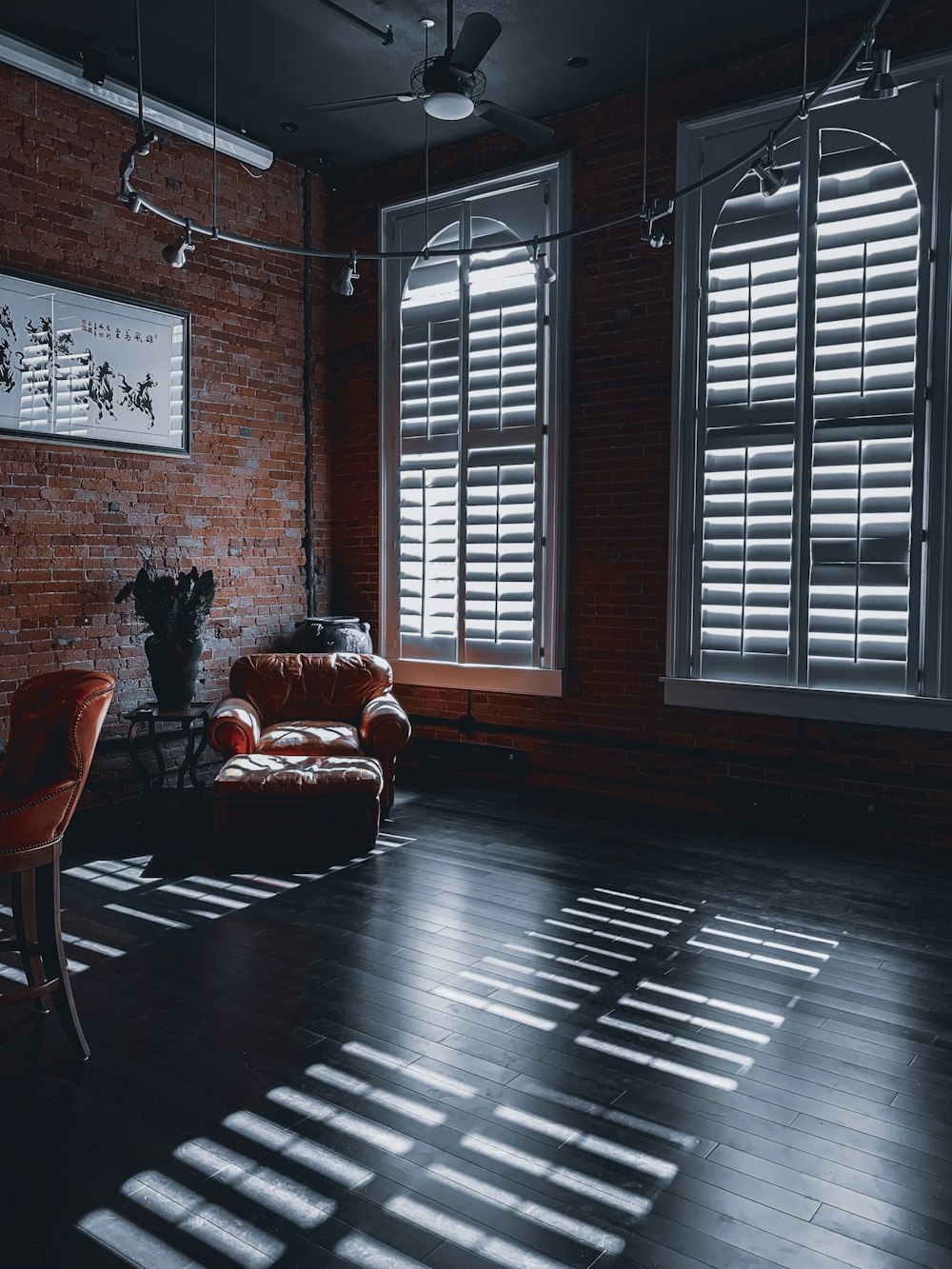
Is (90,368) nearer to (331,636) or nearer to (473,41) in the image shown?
(331,636)

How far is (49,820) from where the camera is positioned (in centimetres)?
276

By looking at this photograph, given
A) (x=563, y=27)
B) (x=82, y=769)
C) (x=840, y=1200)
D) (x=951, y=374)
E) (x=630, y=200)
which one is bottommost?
(x=840, y=1200)

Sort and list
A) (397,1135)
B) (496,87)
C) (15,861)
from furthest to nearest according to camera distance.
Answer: (496,87)
(15,861)
(397,1135)

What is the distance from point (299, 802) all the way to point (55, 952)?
1.90 meters

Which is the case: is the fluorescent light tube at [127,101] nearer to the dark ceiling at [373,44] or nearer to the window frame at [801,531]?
the dark ceiling at [373,44]

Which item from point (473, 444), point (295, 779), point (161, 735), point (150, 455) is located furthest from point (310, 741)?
point (473, 444)

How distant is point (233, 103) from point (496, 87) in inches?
65.1

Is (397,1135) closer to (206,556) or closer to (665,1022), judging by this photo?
(665,1022)

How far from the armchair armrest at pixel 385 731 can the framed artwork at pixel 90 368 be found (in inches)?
88.5

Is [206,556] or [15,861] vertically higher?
[206,556]

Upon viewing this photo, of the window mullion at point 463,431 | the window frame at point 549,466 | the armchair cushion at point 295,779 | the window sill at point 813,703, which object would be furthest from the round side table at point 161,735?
Result: the window sill at point 813,703

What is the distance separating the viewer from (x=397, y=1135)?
8.05 ft

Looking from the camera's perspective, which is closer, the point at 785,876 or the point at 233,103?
the point at 785,876

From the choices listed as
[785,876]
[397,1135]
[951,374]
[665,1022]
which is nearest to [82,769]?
[397,1135]
